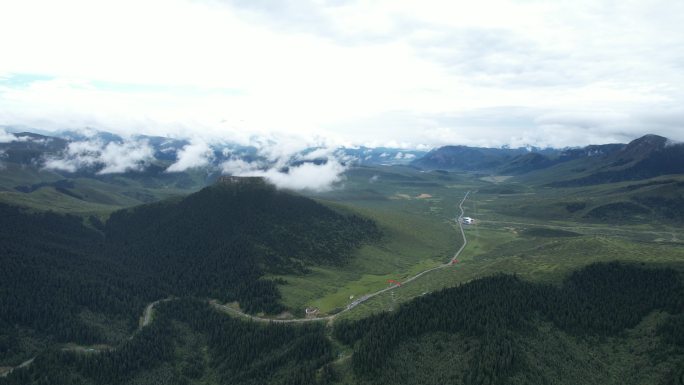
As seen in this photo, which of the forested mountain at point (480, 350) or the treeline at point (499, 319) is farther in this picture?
the treeline at point (499, 319)

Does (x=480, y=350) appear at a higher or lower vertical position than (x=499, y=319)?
lower

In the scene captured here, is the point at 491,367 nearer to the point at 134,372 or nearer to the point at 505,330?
the point at 505,330

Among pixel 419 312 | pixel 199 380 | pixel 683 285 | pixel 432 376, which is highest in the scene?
pixel 683 285

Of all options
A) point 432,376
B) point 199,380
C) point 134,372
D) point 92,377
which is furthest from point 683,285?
point 92,377

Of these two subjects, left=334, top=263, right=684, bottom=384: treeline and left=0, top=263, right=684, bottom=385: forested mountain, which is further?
left=334, top=263, right=684, bottom=384: treeline

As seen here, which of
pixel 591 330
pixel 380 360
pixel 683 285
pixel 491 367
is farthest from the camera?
pixel 683 285

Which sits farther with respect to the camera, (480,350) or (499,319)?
(499,319)

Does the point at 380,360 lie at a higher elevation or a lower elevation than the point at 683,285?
lower

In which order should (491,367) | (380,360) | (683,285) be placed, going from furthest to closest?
1. (683,285)
2. (380,360)
3. (491,367)
